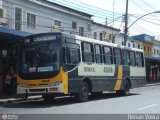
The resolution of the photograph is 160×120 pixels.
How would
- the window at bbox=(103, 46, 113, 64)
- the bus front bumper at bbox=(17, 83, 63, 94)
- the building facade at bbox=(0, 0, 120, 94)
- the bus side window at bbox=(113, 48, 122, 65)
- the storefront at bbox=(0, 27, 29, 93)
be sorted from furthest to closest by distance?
the building facade at bbox=(0, 0, 120, 94) → the bus side window at bbox=(113, 48, 122, 65) → the storefront at bbox=(0, 27, 29, 93) → the window at bbox=(103, 46, 113, 64) → the bus front bumper at bbox=(17, 83, 63, 94)

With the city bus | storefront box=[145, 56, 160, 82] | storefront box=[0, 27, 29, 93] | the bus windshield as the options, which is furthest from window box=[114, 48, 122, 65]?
storefront box=[145, 56, 160, 82]

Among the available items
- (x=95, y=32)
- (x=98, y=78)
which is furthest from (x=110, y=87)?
(x=95, y=32)

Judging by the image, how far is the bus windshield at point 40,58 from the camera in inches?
660

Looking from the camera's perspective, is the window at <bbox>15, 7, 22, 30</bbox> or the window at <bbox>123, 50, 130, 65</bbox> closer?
the window at <bbox>123, 50, 130, 65</bbox>

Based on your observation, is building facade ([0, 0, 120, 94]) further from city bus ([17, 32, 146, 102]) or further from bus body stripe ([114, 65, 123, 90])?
bus body stripe ([114, 65, 123, 90])

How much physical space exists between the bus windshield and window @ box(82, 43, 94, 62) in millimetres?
2196

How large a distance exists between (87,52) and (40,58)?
2868mm

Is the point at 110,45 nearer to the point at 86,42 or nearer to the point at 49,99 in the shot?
the point at 86,42

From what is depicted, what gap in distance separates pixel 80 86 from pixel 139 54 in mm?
9257

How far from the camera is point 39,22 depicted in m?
35.5

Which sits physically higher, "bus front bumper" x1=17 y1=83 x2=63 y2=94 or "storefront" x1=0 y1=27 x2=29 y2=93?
"storefront" x1=0 y1=27 x2=29 y2=93

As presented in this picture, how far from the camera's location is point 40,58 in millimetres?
17078

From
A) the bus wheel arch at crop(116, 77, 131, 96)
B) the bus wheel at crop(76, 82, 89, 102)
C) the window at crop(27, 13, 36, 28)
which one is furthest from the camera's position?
the window at crop(27, 13, 36, 28)

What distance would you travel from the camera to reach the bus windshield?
16.8m
